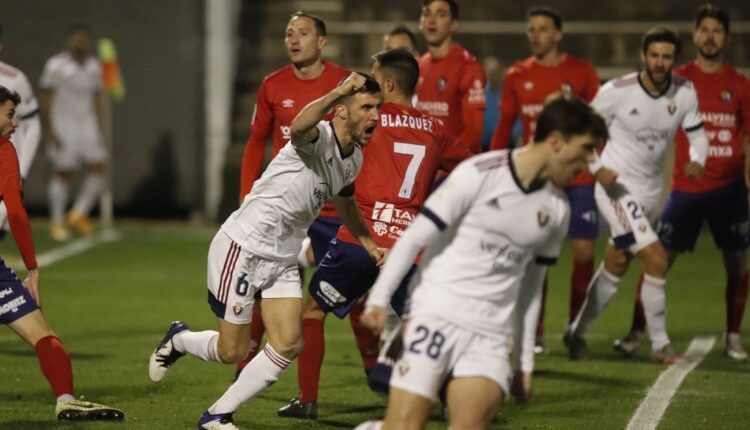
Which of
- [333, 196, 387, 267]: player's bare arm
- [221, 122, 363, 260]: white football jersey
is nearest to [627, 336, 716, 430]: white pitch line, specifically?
[333, 196, 387, 267]: player's bare arm

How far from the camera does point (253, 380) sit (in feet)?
22.2

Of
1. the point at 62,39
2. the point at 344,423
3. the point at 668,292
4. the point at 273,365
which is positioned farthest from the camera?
the point at 62,39

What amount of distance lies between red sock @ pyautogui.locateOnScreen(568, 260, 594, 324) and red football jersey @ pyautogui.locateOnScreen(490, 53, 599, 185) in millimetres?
1057

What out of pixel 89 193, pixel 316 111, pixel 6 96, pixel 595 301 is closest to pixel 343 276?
pixel 316 111

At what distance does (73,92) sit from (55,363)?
12238 millimetres

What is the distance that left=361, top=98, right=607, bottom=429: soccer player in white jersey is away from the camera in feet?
17.0

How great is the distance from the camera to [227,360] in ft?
23.1

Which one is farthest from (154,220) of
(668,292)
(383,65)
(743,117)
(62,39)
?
(383,65)

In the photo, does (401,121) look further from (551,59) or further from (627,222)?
(551,59)

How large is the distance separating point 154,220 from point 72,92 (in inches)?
99.8

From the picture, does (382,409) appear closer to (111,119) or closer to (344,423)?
(344,423)

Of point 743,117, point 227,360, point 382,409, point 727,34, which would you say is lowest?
point 382,409

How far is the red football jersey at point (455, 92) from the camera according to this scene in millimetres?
9758

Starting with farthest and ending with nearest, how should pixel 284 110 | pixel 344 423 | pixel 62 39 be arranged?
1. pixel 62 39
2. pixel 284 110
3. pixel 344 423
